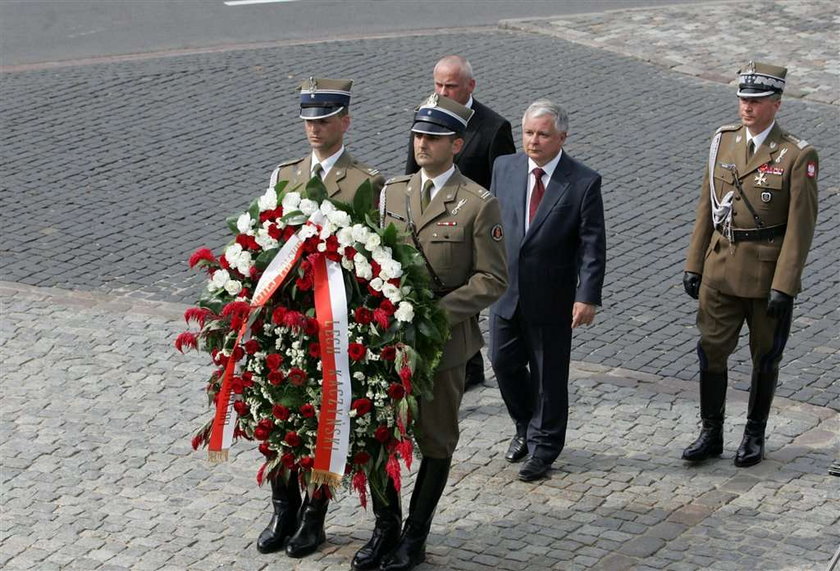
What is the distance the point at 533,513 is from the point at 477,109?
249 cm

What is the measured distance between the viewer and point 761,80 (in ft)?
24.3

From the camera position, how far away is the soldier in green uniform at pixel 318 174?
22.2 feet

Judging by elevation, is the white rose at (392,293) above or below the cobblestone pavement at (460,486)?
above

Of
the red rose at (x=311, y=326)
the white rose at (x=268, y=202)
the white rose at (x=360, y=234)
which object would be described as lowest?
the red rose at (x=311, y=326)

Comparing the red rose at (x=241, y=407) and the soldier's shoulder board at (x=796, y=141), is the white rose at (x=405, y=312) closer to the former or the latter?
the red rose at (x=241, y=407)

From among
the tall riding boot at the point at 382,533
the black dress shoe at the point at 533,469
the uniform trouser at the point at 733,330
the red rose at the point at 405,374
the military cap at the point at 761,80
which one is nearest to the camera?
the red rose at the point at 405,374

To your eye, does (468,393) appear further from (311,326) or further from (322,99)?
(311,326)

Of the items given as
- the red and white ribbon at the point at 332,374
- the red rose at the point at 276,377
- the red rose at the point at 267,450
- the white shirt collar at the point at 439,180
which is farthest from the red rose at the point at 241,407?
the white shirt collar at the point at 439,180

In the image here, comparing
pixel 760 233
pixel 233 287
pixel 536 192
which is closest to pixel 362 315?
pixel 233 287

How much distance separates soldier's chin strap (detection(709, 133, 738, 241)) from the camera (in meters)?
7.63

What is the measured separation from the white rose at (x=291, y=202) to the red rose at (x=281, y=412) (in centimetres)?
86

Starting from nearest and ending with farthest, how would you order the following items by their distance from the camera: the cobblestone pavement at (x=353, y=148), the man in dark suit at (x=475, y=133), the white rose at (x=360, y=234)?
the white rose at (x=360, y=234)
the man in dark suit at (x=475, y=133)
the cobblestone pavement at (x=353, y=148)

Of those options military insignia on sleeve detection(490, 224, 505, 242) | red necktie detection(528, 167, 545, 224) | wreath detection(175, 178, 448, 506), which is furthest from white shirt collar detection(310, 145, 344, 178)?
red necktie detection(528, 167, 545, 224)

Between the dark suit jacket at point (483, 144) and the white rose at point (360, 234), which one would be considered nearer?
the white rose at point (360, 234)
